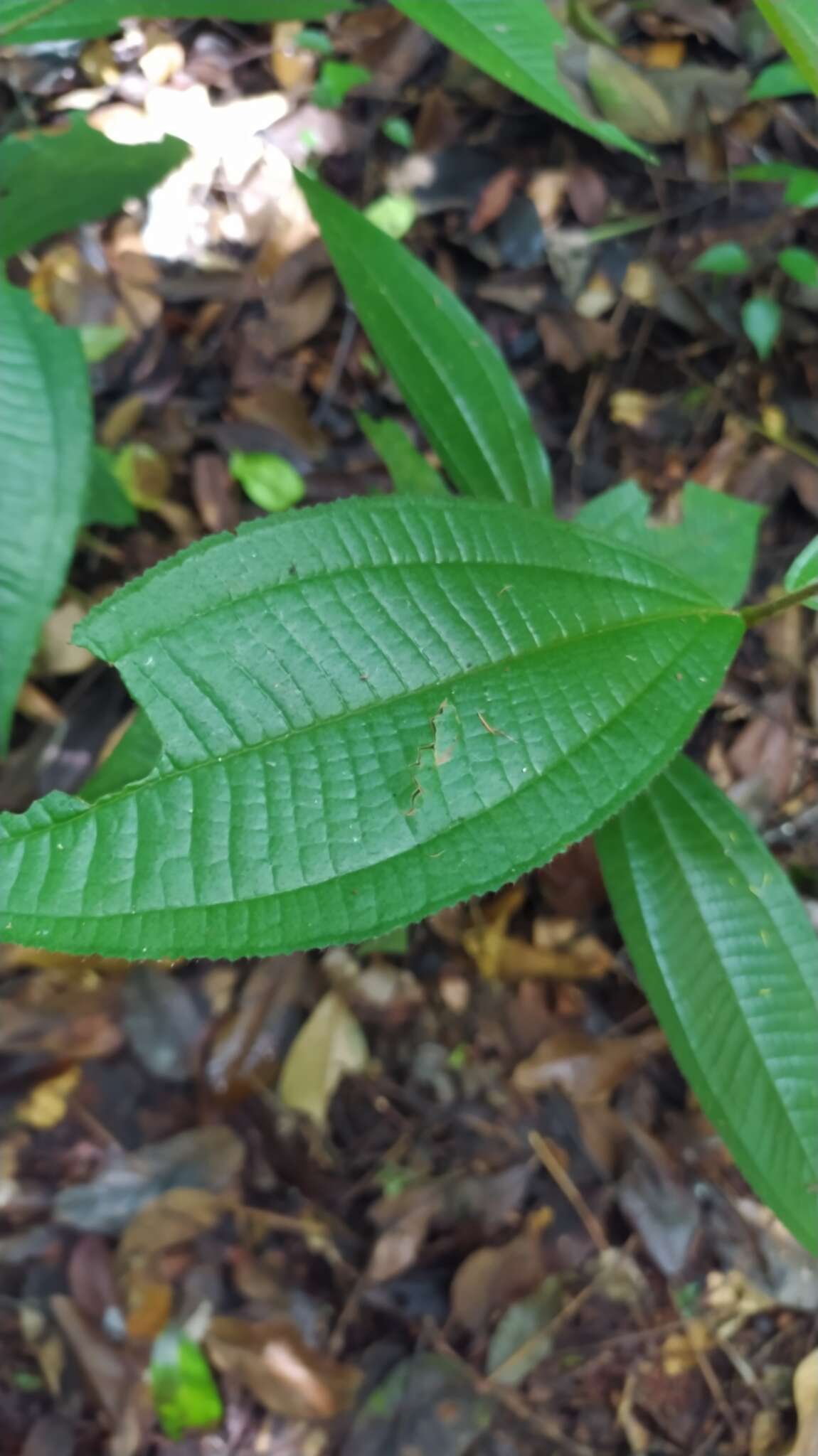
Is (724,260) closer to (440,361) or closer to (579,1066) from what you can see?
(440,361)

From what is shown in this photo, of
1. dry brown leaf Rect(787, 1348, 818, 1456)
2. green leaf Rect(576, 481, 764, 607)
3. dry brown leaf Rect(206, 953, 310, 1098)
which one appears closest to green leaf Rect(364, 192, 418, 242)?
green leaf Rect(576, 481, 764, 607)

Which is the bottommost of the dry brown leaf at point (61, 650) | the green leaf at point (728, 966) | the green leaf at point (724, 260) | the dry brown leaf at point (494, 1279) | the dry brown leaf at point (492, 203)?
the dry brown leaf at point (494, 1279)

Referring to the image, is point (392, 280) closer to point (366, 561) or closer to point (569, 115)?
point (569, 115)

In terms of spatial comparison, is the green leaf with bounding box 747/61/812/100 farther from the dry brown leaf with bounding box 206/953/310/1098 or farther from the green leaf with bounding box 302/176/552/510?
the dry brown leaf with bounding box 206/953/310/1098

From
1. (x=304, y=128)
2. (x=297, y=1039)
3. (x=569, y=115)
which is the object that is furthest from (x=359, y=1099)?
(x=304, y=128)

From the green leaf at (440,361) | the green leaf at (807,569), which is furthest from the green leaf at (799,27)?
the green leaf at (440,361)

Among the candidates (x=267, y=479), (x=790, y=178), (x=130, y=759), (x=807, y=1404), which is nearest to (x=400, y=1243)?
(x=807, y=1404)

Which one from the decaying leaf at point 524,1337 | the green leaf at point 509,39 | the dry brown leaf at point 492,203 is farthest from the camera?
the dry brown leaf at point 492,203

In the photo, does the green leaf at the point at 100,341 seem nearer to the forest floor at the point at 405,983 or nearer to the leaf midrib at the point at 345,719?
the forest floor at the point at 405,983
